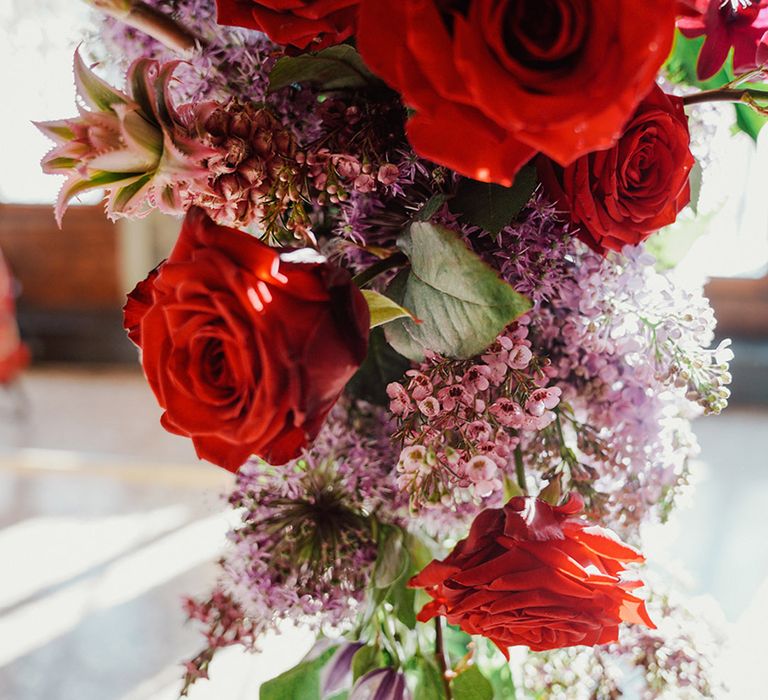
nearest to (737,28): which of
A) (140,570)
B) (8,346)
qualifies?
(140,570)

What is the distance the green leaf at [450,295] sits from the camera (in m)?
0.26

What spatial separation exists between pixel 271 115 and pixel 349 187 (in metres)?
0.04

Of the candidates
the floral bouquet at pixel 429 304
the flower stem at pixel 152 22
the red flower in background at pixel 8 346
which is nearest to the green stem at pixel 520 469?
the floral bouquet at pixel 429 304

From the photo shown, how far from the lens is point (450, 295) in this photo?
27cm

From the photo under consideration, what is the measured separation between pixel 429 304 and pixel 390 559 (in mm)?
142

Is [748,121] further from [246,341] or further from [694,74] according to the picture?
[246,341]

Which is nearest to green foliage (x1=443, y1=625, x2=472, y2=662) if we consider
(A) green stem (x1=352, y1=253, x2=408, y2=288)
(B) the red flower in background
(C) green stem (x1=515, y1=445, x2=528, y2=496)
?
(C) green stem (x1=515, y1=445, x2=528, y2=496)

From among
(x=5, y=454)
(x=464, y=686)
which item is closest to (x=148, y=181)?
(x=464, y=686)

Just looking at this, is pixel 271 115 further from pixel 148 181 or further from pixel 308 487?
pixel 308 487

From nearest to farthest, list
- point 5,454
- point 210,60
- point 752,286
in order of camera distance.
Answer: point 210,60 → point 5,454 → point 752,286

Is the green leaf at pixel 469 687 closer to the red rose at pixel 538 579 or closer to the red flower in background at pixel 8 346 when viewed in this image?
the red rose at pixel 538 579

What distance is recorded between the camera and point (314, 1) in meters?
0.24

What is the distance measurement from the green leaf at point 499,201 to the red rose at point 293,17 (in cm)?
7

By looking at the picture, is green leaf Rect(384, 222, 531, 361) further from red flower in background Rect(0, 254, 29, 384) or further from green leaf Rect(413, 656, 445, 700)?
red flower in background Rect(0, 254, 29, 384)
